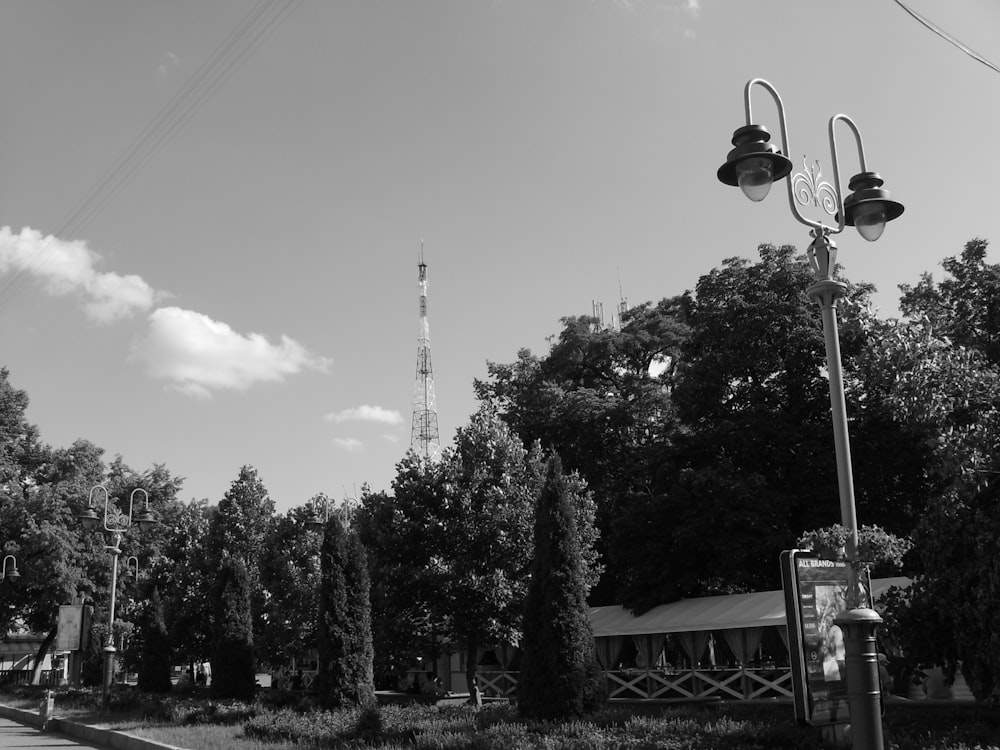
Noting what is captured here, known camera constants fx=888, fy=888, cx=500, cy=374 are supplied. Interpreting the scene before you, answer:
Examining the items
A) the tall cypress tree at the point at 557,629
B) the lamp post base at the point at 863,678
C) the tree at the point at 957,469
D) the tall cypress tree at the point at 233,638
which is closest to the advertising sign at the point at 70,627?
the tall cypress tree at the point at 233,638

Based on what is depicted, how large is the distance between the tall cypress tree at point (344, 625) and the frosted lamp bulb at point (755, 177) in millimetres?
16072

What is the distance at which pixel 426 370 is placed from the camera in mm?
55875

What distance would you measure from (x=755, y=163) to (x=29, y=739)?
22.0 m

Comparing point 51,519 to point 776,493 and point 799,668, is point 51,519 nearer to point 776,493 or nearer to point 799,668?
point 776,493

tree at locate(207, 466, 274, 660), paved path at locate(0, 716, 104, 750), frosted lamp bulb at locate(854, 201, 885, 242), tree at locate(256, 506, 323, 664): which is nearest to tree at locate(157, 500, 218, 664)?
tree at locate(207, 466, 274, 660)

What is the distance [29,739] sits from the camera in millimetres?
21453

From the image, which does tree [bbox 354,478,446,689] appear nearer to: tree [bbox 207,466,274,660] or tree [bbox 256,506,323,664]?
tree [bbox 256,506,323,664]

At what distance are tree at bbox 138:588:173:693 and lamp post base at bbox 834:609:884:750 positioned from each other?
3004 centimetres

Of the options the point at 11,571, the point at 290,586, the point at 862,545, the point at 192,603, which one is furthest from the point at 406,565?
the point at 11,571

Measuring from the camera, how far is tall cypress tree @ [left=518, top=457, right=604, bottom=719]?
16.4m

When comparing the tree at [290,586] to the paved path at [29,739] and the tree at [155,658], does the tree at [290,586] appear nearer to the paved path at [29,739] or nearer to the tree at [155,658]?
the tree at [155,658]

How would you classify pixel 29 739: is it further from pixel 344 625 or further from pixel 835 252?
pixel 835 252

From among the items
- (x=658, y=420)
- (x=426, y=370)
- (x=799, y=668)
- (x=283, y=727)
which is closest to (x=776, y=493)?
(x=658, y=420)

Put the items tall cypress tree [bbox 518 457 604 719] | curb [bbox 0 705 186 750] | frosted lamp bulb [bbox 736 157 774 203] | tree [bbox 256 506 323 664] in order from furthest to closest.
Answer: tree [bbox 256 506 323 664] → curb [bbox 0 705 186 750] → tall cypress tree [bbox 518 457 604 719] → frosted lamp bulb [bbox 736 157 774 203]
